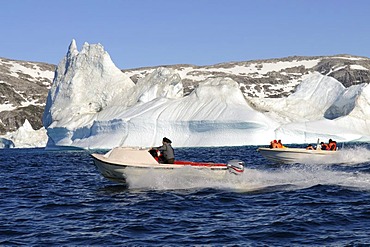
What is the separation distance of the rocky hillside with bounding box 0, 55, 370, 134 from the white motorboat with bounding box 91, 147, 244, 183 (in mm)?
102062

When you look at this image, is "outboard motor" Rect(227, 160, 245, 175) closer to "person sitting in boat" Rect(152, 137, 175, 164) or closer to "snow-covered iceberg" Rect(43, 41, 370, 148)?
"person sitting in boat" Rect(152, 137, 175, 164)

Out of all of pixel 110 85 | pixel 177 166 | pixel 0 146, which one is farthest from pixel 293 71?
pixel 177 166

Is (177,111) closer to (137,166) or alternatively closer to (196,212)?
(137,166)

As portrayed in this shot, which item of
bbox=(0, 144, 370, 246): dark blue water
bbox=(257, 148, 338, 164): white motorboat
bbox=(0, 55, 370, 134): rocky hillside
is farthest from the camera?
bbox=(0, 55, 370, 134): rocky hillside

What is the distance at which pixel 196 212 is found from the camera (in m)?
13.3

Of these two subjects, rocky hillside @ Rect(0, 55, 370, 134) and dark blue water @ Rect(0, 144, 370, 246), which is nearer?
dark blue water @ Rect(0, 144, 370, 246)

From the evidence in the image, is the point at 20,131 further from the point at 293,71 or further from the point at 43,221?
the point at 293,71

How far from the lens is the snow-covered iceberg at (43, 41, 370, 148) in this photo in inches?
2174

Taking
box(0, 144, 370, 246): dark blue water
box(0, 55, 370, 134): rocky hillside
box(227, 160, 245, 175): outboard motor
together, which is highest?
box(0, 55, 370, 134): rocky hillside

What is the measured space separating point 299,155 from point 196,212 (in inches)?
728

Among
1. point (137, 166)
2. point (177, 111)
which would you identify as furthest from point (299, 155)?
point (177, 111)

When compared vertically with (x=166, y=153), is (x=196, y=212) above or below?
below

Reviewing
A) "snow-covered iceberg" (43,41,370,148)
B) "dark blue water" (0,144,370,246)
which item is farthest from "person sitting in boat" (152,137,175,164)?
"snow-covered iceberg" (43,41,370,148)

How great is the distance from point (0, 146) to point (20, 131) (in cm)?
1328
